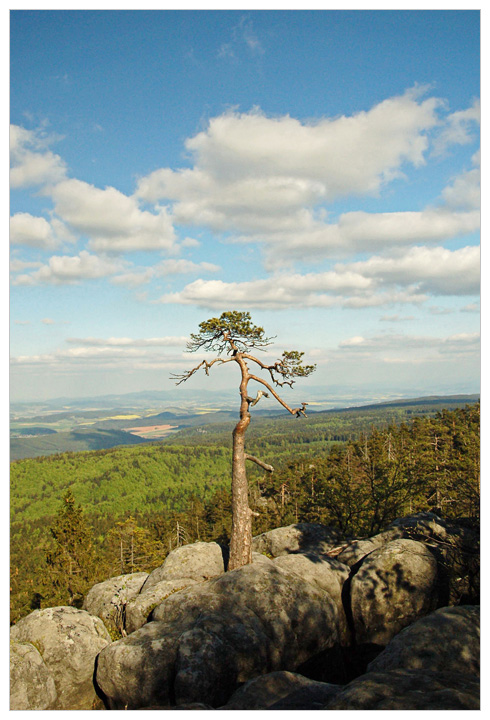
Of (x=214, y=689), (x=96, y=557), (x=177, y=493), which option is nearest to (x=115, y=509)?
(x=177, y=493)

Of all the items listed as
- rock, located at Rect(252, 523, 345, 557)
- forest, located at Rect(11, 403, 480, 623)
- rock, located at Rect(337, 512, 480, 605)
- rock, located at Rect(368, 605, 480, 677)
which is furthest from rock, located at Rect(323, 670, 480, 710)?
rock, located at Rect(252, 523, 345, 557)

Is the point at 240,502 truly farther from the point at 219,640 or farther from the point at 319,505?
the point at 319,505

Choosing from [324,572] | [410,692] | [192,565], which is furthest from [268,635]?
[410,692]

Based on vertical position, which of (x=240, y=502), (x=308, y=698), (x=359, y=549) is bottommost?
(x=359, y=549)

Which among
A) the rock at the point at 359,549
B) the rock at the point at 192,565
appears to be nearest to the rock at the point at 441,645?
the rock at the point at 359,549

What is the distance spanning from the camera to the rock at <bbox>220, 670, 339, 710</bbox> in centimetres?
784

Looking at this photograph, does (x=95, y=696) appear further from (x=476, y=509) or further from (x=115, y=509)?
(x=115, y=509)

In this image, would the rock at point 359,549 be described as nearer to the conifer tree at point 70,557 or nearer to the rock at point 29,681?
the rock at point 29,681

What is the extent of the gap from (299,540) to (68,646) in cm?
1098

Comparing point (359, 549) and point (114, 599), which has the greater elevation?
point (359, 549)

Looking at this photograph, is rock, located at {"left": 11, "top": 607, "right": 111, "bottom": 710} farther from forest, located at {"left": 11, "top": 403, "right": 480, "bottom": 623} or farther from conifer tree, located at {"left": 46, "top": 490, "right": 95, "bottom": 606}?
conifer tree, located at {"left": 46, "top": 490, "right": 95, "bottom": 606}

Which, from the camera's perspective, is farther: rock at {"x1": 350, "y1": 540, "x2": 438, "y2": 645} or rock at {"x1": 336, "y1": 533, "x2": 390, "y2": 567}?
rock at {"x1": 336, "y1": 533, "x2": 390, "y2": 567}

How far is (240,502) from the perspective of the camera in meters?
16.8

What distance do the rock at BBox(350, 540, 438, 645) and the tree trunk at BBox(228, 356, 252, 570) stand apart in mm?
4536
